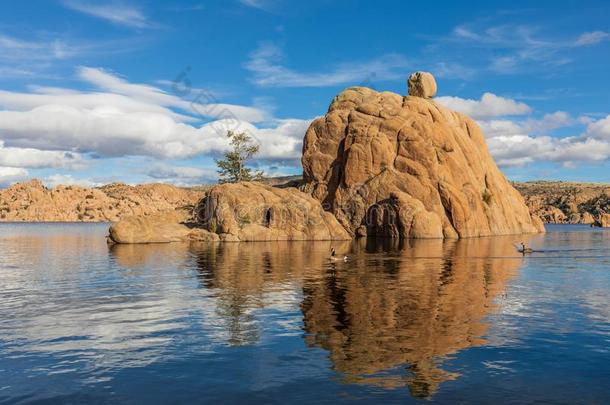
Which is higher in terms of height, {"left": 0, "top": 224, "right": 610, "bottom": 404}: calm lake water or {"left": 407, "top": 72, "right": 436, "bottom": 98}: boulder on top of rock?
{"left": 407, "top": 72, "right": 436, "bottom": 98}: boulder on top of rock

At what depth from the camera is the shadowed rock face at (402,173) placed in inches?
3593

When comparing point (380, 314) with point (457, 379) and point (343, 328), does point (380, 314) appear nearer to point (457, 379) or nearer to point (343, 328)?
point (343, 328)

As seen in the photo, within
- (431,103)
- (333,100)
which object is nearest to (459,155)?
(431,103)

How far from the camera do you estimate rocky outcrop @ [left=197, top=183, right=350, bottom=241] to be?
79750 millimetres

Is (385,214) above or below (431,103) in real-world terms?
below

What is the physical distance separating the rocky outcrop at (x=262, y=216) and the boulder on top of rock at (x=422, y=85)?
4415 centimetres

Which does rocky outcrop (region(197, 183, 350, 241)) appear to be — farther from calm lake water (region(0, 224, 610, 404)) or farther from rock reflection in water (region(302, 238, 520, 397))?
calm lake water (region(0, 224, 610, 404))

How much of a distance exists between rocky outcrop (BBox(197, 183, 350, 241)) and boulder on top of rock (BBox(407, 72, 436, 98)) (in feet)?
145

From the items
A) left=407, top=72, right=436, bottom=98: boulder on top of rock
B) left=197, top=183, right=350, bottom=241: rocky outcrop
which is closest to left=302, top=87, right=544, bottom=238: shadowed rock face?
left=407, top=72, right=436, bottom=98: boulder on top of rock

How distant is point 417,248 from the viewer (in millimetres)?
67938

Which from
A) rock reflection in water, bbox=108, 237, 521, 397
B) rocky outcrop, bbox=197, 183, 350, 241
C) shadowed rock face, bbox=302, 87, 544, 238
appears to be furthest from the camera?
shadowed rock face, bbox=302, 87, 544, 238

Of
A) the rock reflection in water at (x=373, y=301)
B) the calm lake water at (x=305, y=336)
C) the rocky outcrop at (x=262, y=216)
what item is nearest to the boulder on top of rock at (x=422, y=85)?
the rocky outcrop at (x=262, y=216)

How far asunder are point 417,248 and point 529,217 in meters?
59.6

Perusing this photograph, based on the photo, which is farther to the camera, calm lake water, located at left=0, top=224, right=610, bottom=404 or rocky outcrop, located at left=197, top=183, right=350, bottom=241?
rocky outcrop, located at left=197, top=183, right=350, bottom=241
